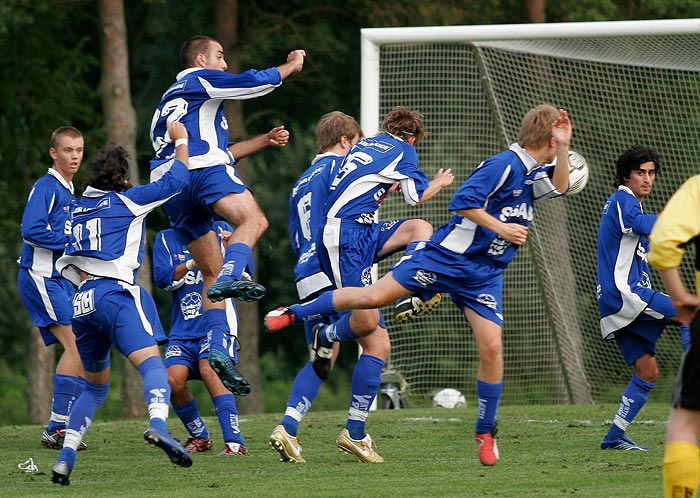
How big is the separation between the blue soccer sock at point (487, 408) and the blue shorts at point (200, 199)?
2.05 metres

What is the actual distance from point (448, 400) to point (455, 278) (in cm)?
621

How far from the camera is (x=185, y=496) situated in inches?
244

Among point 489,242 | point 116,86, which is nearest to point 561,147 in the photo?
point 489,242

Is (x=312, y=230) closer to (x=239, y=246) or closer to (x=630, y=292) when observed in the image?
(x=239, y=246)

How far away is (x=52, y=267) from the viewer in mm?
9320

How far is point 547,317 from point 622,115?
2.48 m

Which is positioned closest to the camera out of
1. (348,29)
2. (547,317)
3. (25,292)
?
(25,292)

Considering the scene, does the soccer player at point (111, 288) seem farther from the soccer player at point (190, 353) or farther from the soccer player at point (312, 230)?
the soccer player at point (190, 353)

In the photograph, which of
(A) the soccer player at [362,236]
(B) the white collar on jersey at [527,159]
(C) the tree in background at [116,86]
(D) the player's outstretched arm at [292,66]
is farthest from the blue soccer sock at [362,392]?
(C) the tree in background at [116,86]

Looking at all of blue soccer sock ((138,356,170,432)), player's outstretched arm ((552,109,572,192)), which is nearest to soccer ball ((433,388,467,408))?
player's outstretched arm ((552,109,572,192))

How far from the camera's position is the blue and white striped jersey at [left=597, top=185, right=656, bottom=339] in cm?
795

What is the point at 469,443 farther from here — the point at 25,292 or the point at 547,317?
the point at 547,317

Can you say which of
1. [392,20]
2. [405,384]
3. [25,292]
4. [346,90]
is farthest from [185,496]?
[346,90]

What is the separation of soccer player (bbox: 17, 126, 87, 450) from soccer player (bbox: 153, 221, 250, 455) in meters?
0.89
